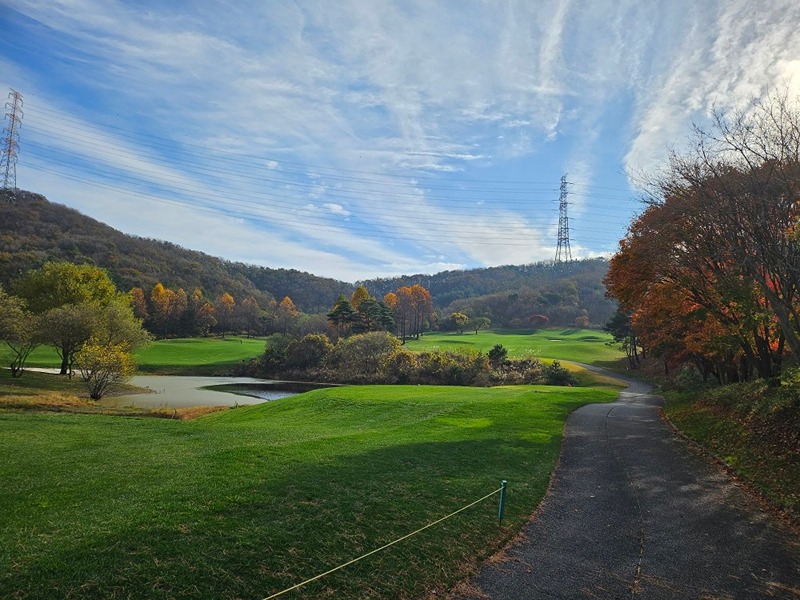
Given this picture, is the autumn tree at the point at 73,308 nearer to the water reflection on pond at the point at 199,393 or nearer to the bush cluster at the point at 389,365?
the water reflection on pond at the point at 199,393

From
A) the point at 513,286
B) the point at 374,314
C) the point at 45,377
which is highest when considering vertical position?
the point at 513,286

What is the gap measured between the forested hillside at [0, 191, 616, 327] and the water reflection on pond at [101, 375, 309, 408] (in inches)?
2262

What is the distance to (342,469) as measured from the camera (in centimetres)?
1107

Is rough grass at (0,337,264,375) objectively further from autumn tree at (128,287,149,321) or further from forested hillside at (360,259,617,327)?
forested hillside at (360,259,617,327)

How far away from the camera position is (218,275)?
15988 centimetres

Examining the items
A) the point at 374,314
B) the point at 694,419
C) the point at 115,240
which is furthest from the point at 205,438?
the point at 115,240

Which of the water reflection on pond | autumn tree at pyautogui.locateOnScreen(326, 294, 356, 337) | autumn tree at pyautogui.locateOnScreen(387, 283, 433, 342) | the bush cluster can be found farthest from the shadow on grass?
autumn tree at pyautogui.locateOnScreen(387, 283, 433, 342)

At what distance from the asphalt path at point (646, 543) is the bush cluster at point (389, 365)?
4280cm

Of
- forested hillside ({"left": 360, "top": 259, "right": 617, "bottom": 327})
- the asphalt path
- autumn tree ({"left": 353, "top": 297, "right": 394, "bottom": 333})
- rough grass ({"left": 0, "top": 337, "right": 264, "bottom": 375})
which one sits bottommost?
rough grass ({"left": 0, "top": 337, "right": 264, "bottom": 375})

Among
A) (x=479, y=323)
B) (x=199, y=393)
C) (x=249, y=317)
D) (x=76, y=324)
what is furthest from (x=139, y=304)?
(x=479, y=323)

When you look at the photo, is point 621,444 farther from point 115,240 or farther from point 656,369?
point 115,240

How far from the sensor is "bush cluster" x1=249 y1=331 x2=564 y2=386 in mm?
57688

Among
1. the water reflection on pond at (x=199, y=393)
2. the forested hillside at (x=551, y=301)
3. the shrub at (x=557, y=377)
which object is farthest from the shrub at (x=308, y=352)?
the forested hillside at (x=551, y=301)

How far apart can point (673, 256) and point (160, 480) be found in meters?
19.3
